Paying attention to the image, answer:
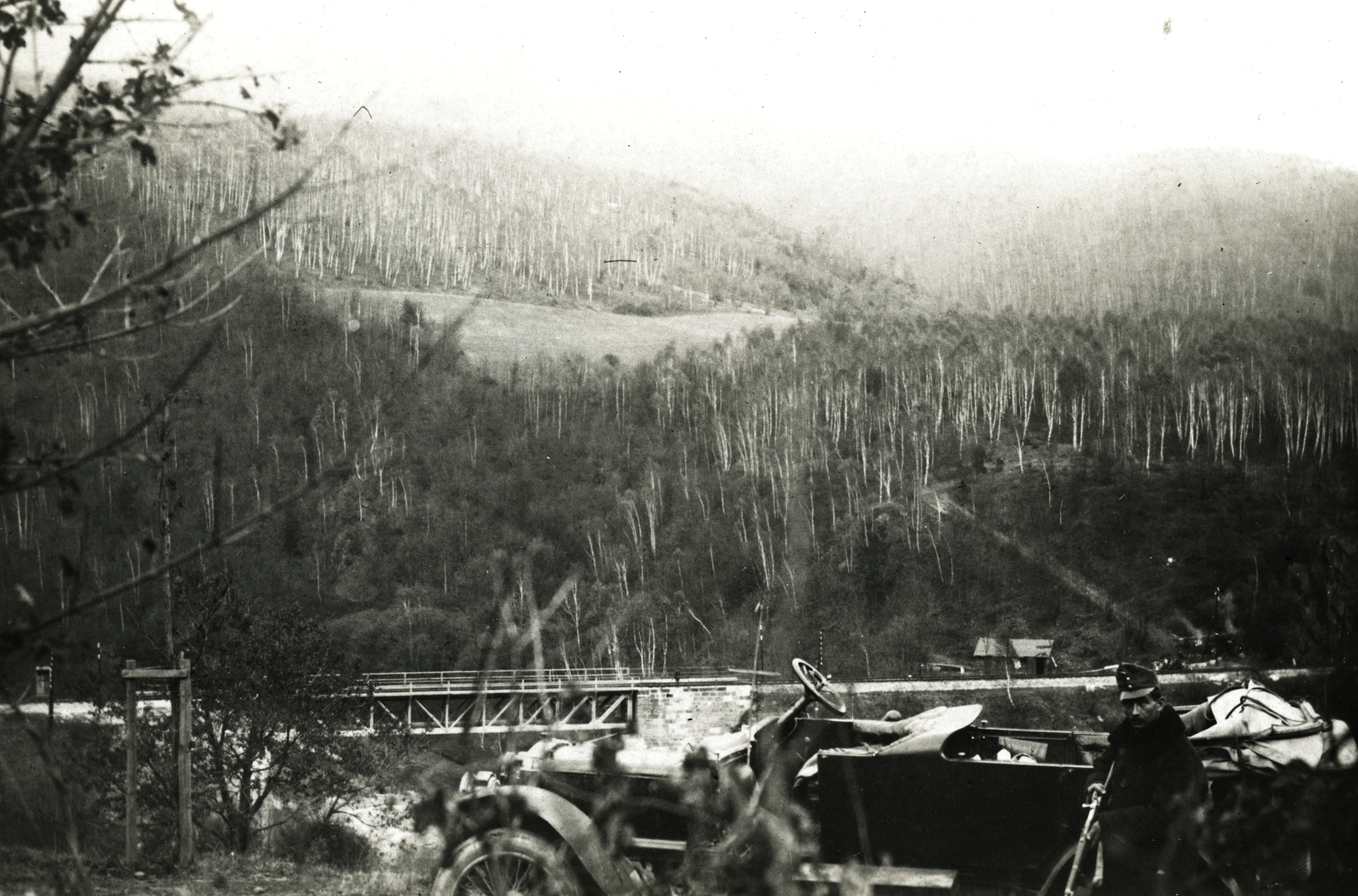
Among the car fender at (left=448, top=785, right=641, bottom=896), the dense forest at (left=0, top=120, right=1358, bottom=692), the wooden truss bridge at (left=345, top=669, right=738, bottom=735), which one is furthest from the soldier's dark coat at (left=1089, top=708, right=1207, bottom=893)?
the wooden truss bridge at (left=345, top=669, right=738, bottom=735)

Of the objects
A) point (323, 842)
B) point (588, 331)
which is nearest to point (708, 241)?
point (588, 331)

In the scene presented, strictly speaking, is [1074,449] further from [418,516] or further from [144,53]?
[144,53]

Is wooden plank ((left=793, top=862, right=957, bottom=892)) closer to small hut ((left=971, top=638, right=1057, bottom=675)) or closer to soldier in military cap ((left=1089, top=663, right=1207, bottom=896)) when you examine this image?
soldier in military cap ((left=1089, top=663, right=1207, bottom=896))

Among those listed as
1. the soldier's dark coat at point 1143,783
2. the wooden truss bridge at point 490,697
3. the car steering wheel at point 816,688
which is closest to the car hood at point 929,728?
the car steering wheel at point 816,688

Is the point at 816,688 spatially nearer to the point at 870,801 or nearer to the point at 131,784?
the point at 870,801

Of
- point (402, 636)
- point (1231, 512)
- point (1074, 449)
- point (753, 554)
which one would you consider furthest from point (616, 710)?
point (1074, 449)
